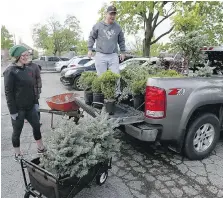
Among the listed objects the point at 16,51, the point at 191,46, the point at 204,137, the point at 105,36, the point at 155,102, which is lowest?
the point at 204,137

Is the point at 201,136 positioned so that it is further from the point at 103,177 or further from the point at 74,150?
the point at 74,150

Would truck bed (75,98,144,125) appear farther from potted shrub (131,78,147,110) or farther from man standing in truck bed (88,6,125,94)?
man standing in truck bed (88,6,125,94)

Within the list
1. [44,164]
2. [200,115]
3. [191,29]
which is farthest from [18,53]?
[191,29]

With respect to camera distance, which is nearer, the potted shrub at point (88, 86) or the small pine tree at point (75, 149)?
the small pine tree at point (75, 149)

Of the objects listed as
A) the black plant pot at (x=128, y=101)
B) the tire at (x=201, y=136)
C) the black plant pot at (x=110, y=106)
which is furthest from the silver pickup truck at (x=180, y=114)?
the black plant pot at (x=128, y=101)

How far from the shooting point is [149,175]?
336 centimetres

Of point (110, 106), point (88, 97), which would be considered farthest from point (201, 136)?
point (88, 97)

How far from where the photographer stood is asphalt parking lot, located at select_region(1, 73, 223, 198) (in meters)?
2.98

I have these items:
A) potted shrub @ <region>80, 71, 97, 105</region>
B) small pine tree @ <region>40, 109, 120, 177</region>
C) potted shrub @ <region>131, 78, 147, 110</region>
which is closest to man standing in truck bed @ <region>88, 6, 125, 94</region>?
potted shrub @ <region>80, 71, 97, 105</region>

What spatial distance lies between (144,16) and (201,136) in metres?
18.0

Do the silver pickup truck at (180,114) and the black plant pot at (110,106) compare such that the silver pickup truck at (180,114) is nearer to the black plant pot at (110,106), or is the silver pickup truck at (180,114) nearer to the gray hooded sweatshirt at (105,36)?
the black plant pot at (110,106)

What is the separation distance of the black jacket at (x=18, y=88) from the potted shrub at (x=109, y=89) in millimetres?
1118

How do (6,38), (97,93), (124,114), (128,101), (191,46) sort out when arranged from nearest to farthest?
(124,114) → (97,93) → (191,46) → (128,101) → (6,38)

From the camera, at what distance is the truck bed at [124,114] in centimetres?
326
